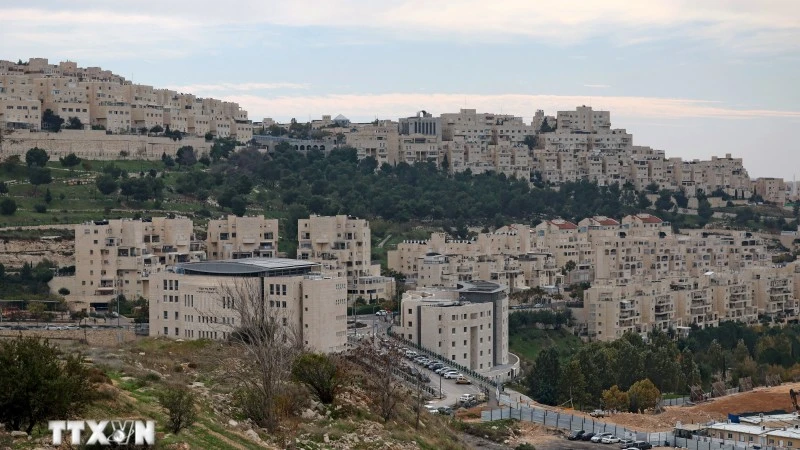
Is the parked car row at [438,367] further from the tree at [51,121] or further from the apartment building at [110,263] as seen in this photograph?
the tree at [51,121]

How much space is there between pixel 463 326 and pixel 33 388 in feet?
76.9

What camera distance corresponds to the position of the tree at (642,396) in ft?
112

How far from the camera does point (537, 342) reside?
4294 centimetres

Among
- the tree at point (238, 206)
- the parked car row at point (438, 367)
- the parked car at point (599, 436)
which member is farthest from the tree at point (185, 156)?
the parked car at point (599, 436)

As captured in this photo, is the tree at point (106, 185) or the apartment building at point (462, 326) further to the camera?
the tree at point (106, 185)

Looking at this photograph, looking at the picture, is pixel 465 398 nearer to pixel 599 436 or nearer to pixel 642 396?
pixel 599 436

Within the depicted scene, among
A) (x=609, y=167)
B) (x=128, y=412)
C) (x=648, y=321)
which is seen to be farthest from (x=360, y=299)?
(x=609, y=167)

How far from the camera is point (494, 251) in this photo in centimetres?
5078

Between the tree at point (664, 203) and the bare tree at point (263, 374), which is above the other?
the tree at point (664, 203)

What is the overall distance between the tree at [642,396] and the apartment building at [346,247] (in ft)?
37.0

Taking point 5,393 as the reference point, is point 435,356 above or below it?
below

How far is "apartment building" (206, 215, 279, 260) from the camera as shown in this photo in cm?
4162

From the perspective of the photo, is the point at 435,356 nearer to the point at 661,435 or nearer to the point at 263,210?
the point at 661,435

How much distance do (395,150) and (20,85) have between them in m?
20.9
